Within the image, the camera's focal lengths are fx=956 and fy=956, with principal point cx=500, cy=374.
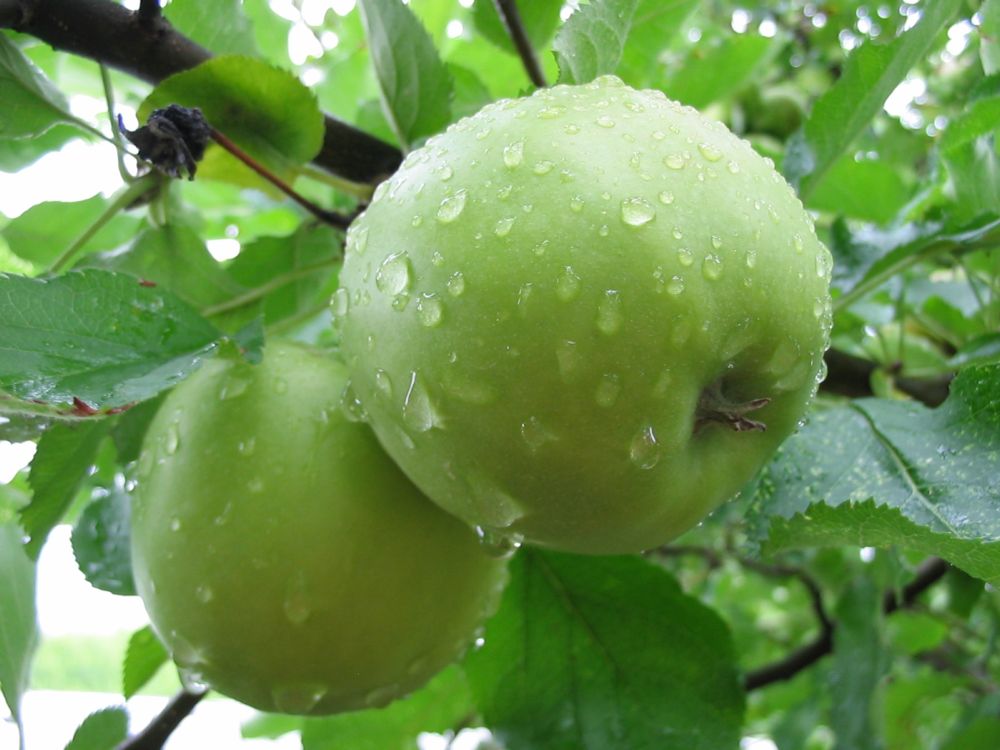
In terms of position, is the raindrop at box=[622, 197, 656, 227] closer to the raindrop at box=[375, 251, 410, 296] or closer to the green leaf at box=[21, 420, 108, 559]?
the raindrop at box=[375, 251, 410, 296]

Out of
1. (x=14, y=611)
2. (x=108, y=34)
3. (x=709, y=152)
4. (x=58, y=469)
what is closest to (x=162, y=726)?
(x=14, y=611)

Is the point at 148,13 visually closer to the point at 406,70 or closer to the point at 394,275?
the point at 406,70

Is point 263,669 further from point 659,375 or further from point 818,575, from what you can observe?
point 818,575

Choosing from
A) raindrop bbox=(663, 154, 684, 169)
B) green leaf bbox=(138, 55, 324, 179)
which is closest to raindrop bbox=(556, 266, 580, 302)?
raindrop bbox=(663, 154, 684, 169)

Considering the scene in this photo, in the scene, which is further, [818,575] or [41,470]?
[818,575]

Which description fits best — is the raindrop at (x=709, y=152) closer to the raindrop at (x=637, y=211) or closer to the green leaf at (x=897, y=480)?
the raindrop at (x=637, y=211)

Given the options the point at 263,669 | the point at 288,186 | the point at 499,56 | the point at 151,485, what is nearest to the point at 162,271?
the point at 288,186
